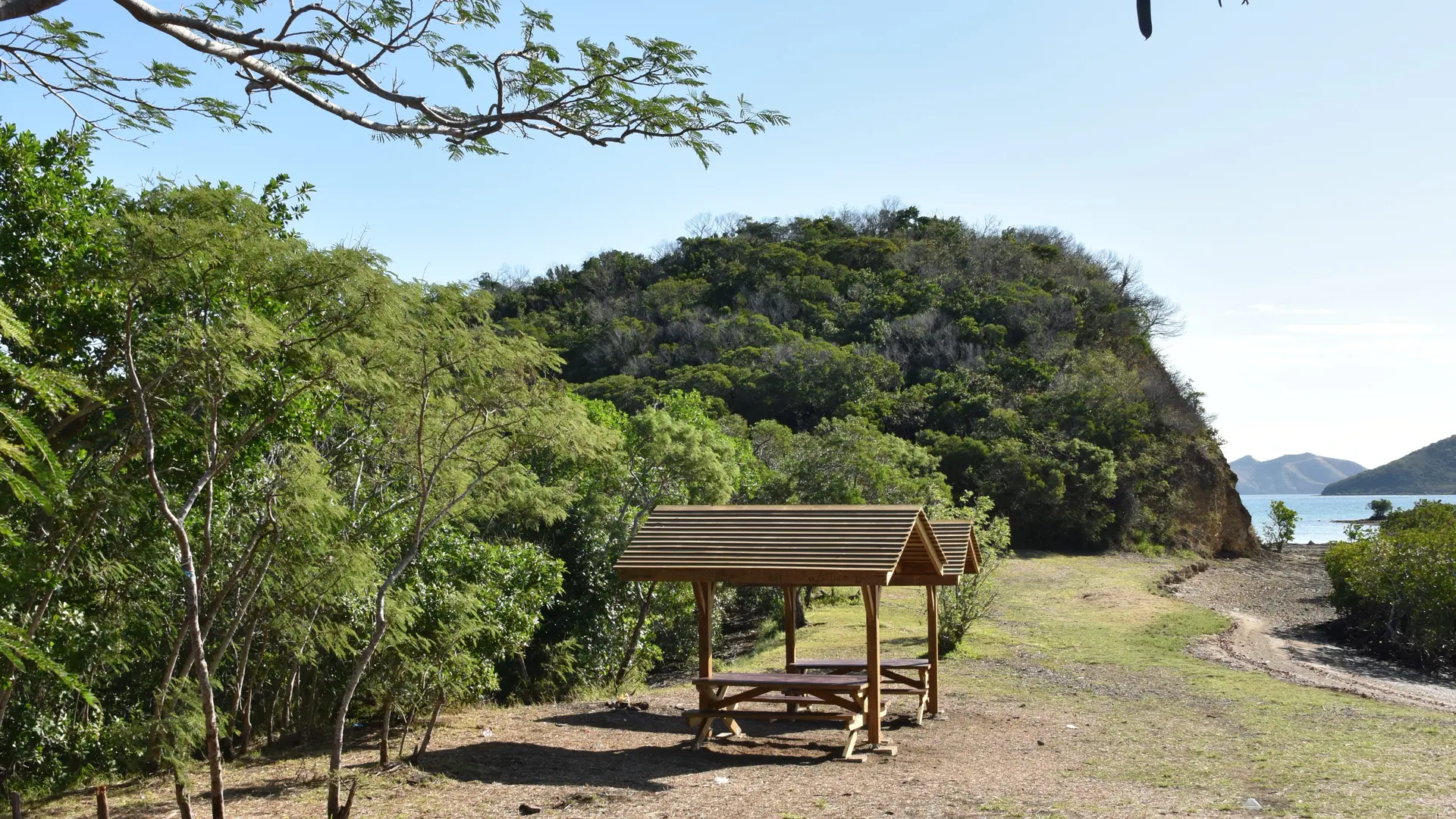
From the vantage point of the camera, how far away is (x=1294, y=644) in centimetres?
2355

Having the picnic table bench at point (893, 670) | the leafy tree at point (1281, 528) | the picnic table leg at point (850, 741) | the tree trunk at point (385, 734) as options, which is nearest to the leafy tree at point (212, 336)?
the tree trunk at point (385, 734)

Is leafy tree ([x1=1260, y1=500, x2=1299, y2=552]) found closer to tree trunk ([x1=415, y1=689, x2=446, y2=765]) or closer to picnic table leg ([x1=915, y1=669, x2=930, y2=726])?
picnic table leg ([x1=915, y1=669, x2=930, y2=726])

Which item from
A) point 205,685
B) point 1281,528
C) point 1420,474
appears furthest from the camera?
point 1420,474

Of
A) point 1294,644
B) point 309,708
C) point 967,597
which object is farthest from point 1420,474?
point 309,708

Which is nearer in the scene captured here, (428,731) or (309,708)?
(428,731)

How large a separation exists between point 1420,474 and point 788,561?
197676 millimetres

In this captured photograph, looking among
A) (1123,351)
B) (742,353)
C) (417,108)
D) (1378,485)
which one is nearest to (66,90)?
(417,108)

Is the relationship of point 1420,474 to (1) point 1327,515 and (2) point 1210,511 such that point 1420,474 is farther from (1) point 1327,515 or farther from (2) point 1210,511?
(2) point 1210,511

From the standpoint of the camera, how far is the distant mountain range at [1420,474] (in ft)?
543

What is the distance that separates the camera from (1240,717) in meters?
13.0

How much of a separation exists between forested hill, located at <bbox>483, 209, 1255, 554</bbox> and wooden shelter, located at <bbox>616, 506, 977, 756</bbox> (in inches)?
601

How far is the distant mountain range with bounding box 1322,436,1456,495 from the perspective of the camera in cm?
16550

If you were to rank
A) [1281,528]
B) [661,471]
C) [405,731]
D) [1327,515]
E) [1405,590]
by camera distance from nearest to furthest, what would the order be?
[405,731] → [661,471] → [1405,590] → [1281,528] → [1327,515]

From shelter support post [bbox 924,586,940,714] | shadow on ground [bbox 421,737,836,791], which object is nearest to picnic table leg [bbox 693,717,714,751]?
shadow on ground [bbox 421,737,836,791]
